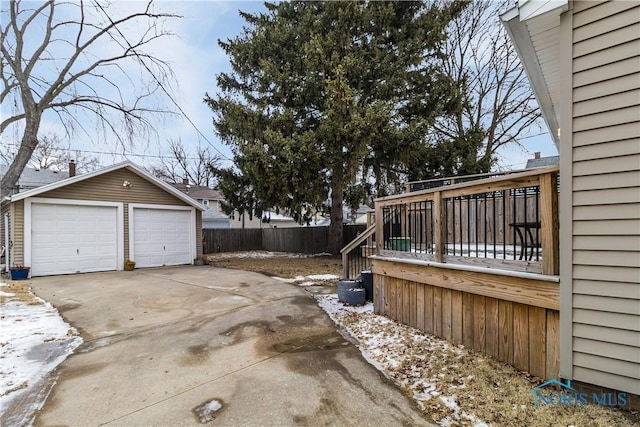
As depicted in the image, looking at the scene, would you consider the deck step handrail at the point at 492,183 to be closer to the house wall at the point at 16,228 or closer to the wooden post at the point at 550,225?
the wooden post at the point at 550,225

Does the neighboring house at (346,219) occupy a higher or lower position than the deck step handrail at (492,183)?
lower

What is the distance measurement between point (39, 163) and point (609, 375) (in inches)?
1240

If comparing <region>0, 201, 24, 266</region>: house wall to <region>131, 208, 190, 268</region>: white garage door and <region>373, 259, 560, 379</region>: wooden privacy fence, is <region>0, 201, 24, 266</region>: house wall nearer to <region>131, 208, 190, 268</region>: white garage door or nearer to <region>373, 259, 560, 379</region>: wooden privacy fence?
<region>131, 208, 190, 268</region>: white garage door

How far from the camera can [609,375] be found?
2482 millimetres

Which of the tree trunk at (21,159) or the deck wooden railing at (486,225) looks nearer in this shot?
the deck wooden railing at (486,225)

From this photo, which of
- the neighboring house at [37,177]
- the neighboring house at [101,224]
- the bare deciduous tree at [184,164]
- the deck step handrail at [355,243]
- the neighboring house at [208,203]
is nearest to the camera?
the deck step handrail at [355,243]

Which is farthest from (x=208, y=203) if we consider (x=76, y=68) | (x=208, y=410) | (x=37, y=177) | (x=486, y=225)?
(x=208, y=410)

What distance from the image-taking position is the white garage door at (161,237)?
11.8m

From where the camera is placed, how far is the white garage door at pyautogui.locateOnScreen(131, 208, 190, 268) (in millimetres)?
11781

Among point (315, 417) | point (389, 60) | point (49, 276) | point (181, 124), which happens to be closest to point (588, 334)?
point (315, 417)

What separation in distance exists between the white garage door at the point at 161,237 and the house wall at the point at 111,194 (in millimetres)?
351

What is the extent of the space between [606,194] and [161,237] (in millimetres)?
12687

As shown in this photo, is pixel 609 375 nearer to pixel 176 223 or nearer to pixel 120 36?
pixel 120 36

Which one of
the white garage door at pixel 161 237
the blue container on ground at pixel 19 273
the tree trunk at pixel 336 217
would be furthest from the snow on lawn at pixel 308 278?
the blue container on ground at pixel 19 273
